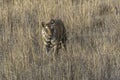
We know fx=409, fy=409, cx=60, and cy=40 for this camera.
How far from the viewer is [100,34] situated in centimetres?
748

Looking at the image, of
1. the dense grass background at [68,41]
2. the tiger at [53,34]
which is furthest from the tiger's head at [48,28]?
the dense grass background at [68,41]

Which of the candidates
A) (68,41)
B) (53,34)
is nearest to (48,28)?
(53,34)

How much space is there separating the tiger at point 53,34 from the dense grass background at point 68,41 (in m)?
0.15

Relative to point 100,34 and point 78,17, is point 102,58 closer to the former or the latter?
point 100,34

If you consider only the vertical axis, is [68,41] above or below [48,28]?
below

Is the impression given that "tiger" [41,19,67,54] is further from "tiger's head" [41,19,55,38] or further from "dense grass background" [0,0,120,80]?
"dense grass background" [0,0,120,80]

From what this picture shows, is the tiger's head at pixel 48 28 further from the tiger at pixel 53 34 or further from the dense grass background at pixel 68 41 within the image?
the dense grass background at pixel 68 41

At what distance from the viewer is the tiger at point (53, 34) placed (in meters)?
7.39

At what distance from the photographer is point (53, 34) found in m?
7.49

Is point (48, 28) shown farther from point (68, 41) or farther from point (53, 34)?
point (68, 41)

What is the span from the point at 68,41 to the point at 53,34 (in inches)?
15.2

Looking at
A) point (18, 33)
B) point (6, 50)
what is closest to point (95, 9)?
A: point (18, 33)

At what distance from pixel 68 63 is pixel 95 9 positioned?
12.8 ft

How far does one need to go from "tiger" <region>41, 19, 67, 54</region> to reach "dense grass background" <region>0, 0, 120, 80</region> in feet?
0.49
